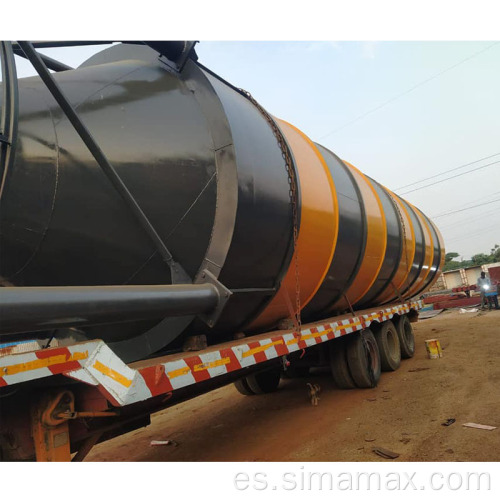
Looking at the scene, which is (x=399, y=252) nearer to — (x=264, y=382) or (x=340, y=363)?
(x=340, y=363)

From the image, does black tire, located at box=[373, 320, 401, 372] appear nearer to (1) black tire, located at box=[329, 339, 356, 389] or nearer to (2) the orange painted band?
(1) black tire, located at box=[329, 339, 356, 389]

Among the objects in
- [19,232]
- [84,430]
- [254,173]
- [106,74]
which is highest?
[106,74]

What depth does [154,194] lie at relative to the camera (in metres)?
2.89

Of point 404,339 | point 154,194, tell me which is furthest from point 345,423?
point 404,339

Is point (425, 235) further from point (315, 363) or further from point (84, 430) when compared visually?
point (84, 430)

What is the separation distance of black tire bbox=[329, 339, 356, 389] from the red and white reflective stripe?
3.07m

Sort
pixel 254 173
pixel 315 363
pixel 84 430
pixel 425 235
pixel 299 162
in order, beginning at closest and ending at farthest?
pixel 84 430
pixel 254 173
pixel 299 162
pixel 315 363
pixel 425 235

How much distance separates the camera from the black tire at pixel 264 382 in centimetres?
722

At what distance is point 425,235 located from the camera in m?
10.1

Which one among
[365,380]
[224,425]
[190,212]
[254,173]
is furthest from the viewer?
[365,380]

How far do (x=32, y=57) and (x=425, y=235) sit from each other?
9.68 m

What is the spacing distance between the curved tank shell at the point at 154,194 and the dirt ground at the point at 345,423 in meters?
1.51

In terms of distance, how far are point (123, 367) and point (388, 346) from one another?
6.55 metres

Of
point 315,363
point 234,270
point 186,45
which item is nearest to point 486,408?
point 315,363
